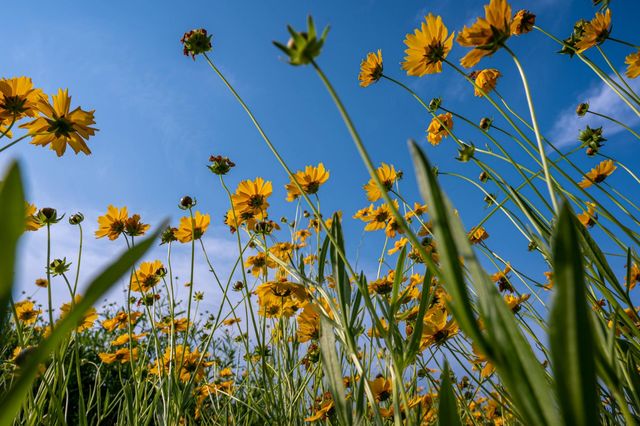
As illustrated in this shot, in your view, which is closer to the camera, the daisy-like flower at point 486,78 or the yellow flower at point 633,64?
the yellow flower at point 633,64

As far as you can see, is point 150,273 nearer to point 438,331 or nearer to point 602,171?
point 438,331

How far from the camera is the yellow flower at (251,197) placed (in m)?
1.29

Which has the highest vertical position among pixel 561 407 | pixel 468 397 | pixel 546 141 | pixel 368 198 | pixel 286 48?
pixel 368 198

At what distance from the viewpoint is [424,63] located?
955 mm

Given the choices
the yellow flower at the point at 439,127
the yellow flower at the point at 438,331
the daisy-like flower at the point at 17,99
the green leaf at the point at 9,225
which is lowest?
the green leaf at the point at 9,225


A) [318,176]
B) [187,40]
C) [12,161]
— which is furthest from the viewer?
[318,176]

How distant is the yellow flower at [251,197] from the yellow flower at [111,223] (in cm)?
41

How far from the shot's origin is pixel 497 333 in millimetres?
216

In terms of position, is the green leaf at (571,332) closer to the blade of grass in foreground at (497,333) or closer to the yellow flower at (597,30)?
the blade of grass in foreground at (497,333)

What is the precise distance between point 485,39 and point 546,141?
0.49 meters

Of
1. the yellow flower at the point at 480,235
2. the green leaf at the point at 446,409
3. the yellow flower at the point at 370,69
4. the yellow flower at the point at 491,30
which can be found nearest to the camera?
the green leaf at the point at 446,409

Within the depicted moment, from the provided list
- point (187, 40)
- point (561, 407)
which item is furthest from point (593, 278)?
point (187, 40)

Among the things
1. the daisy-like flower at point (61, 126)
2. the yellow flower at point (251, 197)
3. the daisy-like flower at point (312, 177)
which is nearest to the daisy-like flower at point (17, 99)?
the daisy-like flower at point (61, 126)

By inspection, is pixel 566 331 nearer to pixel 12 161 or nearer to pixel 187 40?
pixel 12 161
